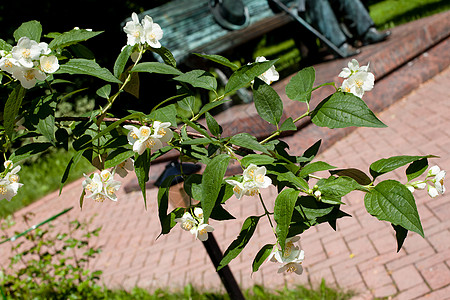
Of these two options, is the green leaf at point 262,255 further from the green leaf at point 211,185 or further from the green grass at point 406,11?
the green grass at point 406,11

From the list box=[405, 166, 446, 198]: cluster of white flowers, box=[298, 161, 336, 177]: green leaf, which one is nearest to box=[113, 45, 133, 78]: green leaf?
box=[298, 161, 336, 177]: green leaf

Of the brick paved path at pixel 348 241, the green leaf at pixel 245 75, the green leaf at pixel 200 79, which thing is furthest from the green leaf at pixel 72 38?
the brick paved path at pixel 348 241

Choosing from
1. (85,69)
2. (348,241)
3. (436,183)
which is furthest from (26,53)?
(348,241)

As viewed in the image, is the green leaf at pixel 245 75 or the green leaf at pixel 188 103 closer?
the green leaf at pixel 245 75

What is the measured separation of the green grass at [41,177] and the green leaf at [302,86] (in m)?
5.67

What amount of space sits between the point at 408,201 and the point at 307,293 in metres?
2.20

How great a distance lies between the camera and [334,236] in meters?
3.71

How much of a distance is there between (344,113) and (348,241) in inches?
104

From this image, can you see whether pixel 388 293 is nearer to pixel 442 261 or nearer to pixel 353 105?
pixel 442 261

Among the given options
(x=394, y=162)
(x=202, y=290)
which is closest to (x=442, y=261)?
(x=202, y=290)

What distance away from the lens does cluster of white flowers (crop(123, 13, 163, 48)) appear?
52.2 inches

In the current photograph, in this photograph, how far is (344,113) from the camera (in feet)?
3.74

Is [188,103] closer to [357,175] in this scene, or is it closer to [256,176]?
[256,176]

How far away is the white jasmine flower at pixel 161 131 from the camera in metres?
1.11
